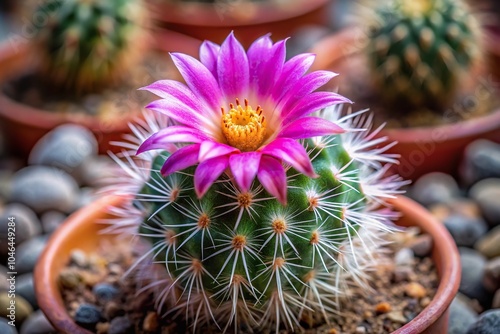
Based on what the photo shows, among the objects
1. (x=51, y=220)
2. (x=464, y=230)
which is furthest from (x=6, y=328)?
(x=464, y=230)

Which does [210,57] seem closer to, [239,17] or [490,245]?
[490,245]

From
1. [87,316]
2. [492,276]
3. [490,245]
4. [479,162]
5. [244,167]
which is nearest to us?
[244,167]

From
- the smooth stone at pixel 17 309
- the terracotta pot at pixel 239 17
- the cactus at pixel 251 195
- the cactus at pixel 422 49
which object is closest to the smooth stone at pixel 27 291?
the smooth stone at pixel 17 309

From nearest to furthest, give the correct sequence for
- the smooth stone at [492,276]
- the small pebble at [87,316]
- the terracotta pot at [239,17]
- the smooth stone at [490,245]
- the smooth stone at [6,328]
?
the small pebble at [87,316], the smooth stone at [6,328], the smooth stone at [492,276], the smooth stone at [490,245], the terracotta pot at [239,17]

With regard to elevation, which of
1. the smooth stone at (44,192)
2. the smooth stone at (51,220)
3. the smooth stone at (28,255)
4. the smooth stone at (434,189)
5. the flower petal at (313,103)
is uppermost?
the flower petal at (313,103)

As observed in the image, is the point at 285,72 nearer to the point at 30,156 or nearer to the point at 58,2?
the point at 30,156

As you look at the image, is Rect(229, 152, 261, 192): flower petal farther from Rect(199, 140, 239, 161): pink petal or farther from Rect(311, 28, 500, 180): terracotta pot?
Rect(311, 28, 500, 180): terracotta pot

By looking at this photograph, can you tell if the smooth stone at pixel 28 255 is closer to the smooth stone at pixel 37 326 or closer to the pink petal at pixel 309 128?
the smooth stone at pixel 37 326
